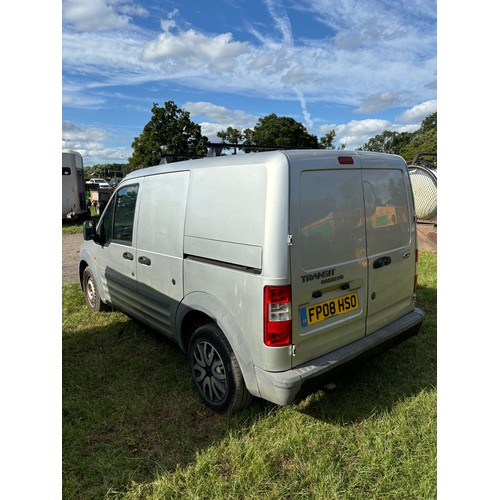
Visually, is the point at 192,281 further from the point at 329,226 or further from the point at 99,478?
the point at 99,478

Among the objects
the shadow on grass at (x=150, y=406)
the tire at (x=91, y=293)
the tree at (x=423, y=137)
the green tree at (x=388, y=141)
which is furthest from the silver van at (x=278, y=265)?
the green tree at (x=388, y=141)

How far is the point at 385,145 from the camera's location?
264 feet

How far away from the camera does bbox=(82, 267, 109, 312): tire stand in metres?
5.09

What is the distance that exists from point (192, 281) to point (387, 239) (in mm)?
1682

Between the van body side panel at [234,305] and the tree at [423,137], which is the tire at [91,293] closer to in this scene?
the van body side panel at [234,305]

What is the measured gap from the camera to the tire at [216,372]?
9.11ft

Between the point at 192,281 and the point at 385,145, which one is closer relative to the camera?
the point at 192,281

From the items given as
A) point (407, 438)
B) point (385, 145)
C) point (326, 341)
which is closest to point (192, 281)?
point (326, 341)

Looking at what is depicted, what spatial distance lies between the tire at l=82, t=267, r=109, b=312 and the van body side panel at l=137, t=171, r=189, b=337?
1555mm

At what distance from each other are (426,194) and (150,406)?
29.0 feet

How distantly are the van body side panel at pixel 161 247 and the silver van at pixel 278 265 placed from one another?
2 cm

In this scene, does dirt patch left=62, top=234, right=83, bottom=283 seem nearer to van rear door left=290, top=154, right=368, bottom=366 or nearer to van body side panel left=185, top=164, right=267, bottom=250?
van body side panel left=185, top=164, right=267, bottom=250

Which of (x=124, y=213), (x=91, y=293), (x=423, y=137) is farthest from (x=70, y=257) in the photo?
(x=423, y=137)

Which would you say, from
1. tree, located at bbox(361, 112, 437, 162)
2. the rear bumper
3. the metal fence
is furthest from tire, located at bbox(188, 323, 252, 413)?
tree, located at bbox(361, 112, 437, 162)
